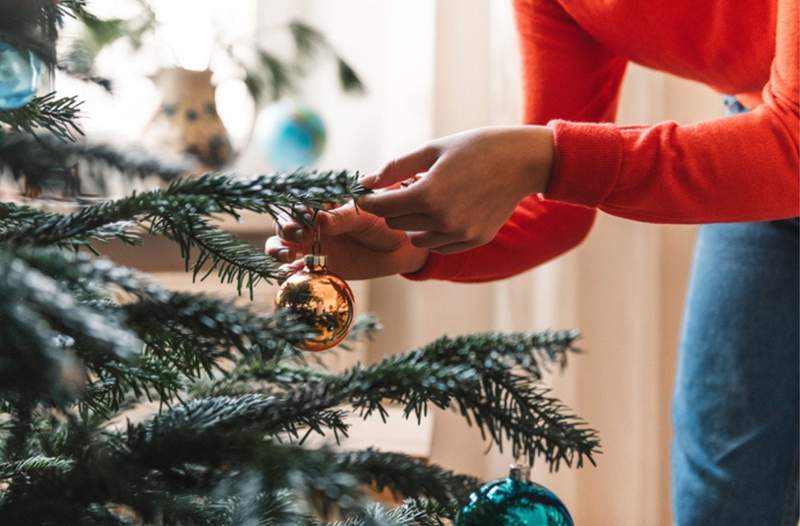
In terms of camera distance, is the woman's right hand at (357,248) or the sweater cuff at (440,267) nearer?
the woman's right hand at (357,248)

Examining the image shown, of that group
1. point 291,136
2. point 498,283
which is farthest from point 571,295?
point 291,136

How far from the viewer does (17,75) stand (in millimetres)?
412

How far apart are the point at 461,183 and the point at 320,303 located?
12 cm

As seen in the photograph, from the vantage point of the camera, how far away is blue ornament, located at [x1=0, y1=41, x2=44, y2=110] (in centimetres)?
40

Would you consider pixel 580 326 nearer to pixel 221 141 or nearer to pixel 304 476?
pixel 221 141

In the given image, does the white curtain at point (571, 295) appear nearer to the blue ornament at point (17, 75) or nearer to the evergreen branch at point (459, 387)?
the evergreen branch at point (459, 387)

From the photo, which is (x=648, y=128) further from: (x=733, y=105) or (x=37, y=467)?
(x=37, y=467)

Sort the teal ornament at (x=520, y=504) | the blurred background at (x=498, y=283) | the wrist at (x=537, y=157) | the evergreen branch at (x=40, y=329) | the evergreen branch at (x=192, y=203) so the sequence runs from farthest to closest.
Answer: the blurred background at (x=498, y=283) < the wrist at (x=537, y=157) < the teal ornament at (x=520, y=504) < the evergreen branch at (x=192, y=203) < the evergreen branch at (x=40, y=329)

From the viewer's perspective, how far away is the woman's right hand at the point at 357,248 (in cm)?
66

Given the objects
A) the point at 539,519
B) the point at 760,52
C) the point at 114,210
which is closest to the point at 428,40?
the point at 760,52

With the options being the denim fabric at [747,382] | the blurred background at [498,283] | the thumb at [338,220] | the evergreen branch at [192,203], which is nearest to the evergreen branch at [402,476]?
the evergreen branch at [192,203]

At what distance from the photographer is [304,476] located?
1.21 ft

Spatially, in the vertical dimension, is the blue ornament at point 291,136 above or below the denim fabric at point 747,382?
above

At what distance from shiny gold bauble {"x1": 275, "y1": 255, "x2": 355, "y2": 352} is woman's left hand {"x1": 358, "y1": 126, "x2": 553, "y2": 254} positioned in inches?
2.2
